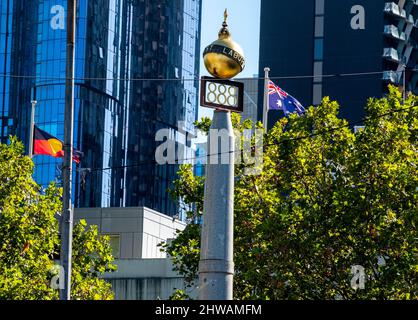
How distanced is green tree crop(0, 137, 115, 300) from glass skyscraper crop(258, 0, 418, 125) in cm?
8911

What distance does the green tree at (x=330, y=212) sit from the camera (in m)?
40.4

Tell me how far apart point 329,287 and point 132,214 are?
176ft

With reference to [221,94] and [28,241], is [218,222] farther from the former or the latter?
[28,241]

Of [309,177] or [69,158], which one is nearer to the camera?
[69,158]

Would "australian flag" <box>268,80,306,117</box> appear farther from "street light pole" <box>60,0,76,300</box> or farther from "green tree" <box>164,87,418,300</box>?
"street light pole" <box>60,0,76,300</box>

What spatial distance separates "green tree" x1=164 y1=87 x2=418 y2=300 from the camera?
4041 centimetres

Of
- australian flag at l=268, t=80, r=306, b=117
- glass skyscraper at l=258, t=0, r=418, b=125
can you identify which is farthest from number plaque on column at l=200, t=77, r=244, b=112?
glass skyscraper at l=258, t=0, r=418, b=125

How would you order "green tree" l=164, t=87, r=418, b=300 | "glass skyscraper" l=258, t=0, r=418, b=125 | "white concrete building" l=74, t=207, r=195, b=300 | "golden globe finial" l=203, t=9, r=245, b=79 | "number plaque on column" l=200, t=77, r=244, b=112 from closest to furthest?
"number plaque on column" l=200, t=77, r=244, b=112, "golden globe finial" l=203, t=9, r=245, b=79, "green tree" l=164, t=87, r=418, b=300, "white concrete building" l=74, t=207, r=195, b=300, "glass skyscraper" l=258, t=0, r=418, b=125

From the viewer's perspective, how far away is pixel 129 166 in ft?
626

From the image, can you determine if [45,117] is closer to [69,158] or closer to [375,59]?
[375,59]

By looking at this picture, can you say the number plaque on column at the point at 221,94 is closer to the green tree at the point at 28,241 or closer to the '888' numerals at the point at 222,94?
the '888' numerals at the point at 222,94

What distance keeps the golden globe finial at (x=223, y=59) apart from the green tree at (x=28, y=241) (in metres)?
25.2

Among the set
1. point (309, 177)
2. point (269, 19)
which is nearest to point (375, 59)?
point (269, 19)

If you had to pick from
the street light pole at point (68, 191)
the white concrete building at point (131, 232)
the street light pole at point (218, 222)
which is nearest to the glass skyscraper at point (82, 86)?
the white concrete building at point (131, 232)
